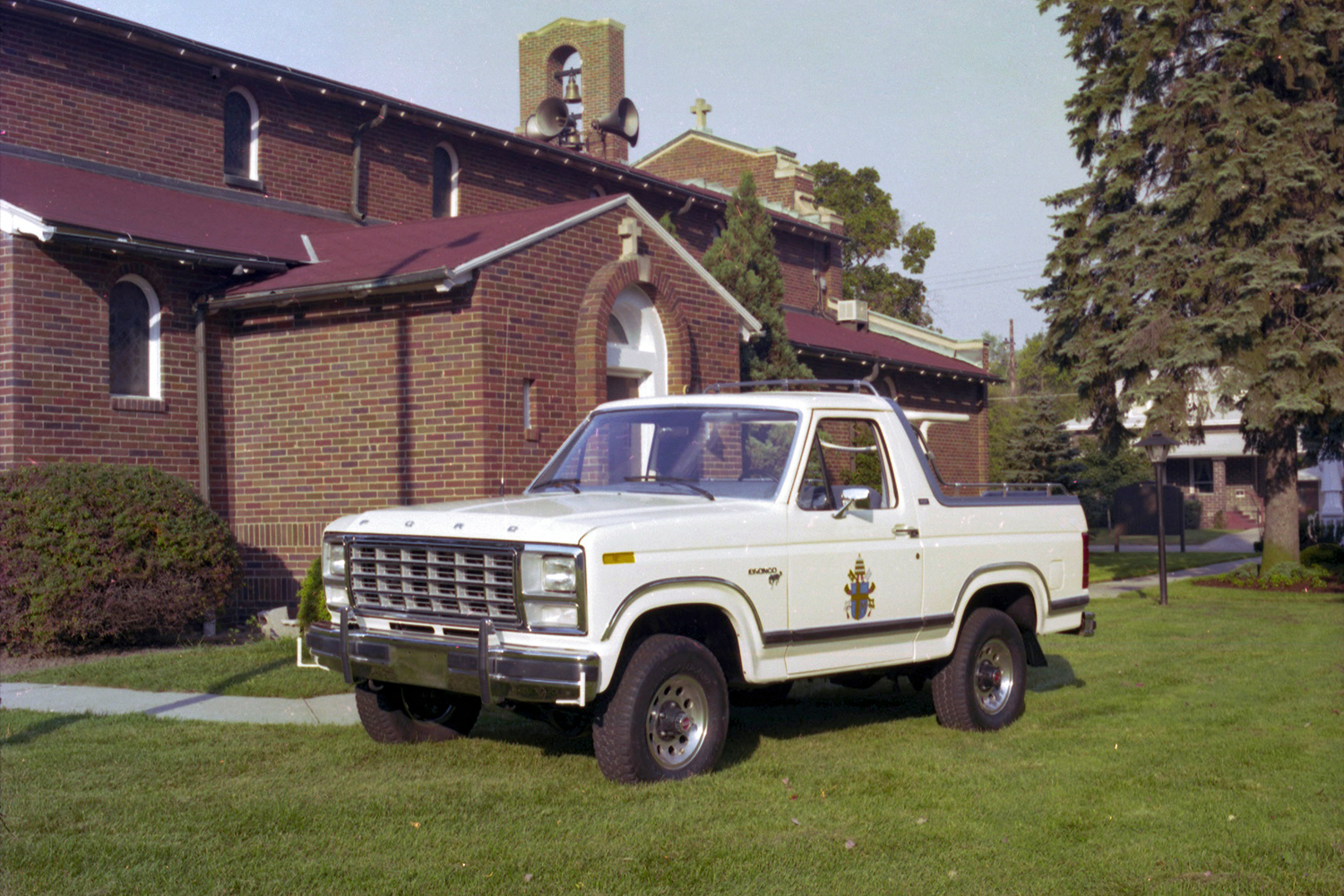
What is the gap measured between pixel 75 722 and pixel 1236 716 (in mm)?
7652

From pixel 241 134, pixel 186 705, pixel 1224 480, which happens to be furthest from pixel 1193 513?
pixel 186 705

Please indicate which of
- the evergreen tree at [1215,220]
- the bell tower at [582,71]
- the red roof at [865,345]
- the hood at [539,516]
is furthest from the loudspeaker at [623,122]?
the hood at [539,516]

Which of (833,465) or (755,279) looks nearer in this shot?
(833,465)

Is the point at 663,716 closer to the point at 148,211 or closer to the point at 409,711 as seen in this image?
the point at 409,711

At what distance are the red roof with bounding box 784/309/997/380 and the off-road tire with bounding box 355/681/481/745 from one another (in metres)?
15.2

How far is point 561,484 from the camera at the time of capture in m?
7.81

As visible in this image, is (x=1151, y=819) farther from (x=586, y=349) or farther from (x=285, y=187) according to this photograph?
(x=285, y=187)

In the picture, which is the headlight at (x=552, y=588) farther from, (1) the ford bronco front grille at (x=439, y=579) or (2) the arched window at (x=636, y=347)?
(2) the arched window at (x=636, y=347)

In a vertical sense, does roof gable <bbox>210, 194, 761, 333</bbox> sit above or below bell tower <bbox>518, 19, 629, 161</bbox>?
below

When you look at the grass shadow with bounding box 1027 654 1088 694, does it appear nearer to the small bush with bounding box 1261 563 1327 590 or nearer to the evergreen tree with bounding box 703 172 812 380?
the evergreen tree with bounding box 703 172 812 380

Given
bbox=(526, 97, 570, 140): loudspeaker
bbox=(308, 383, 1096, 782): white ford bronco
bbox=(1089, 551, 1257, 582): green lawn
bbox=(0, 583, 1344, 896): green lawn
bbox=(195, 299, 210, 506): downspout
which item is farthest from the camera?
bbox=(526, 97, 570, 140): loudspeaker

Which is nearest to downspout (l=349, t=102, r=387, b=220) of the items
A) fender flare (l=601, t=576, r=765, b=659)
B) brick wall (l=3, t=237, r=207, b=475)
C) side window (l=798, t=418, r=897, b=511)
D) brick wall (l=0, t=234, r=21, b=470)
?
brick wall (l=3, t=237, r=207, b=475)

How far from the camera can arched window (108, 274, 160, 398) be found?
47.3 feet

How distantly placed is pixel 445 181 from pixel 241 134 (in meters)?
3.63
